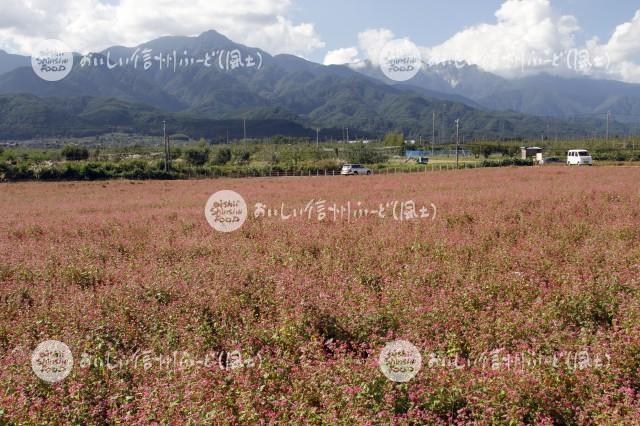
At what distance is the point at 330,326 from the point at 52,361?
3.47 m

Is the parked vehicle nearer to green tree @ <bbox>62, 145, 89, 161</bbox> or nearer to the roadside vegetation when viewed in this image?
the roadside vegetation

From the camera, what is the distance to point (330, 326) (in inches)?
247

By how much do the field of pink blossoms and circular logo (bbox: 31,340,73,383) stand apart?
0.31 feet

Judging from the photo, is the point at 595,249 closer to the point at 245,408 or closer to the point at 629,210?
the point at 629,210

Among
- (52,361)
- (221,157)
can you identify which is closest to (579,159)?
(52,361)

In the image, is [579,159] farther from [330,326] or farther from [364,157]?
[330,326]

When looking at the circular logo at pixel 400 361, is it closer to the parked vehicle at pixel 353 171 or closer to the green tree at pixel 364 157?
the parked vehicle at pixel 353 171

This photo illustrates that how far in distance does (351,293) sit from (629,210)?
10543 mm

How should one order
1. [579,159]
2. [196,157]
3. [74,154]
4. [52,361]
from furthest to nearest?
[196,157], [74,154], [579,159], [52,361]

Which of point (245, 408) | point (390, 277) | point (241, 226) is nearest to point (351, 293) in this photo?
point (390, 277)

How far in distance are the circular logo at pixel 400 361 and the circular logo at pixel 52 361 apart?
3.64 meters

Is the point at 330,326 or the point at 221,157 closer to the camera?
the point at 330,326

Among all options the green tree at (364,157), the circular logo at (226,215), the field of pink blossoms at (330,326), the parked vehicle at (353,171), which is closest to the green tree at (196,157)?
the green tree at (364,157)

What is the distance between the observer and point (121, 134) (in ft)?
531
